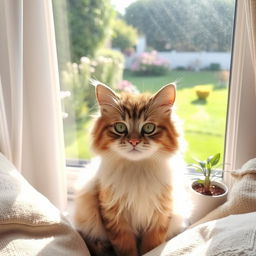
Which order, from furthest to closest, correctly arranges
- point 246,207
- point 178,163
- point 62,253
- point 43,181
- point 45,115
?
point 43,181, point 45,115, point 178,163, point 246,207, point 62,253

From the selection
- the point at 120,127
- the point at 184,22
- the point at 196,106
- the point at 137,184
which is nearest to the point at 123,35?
the point at 184,22

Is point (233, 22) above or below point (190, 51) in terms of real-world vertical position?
above

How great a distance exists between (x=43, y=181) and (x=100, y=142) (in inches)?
23.8

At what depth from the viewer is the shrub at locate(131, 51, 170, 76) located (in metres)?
1.52

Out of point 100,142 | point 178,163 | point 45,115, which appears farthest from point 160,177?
point 45,115

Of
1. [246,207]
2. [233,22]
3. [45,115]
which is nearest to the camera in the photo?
[246,207]

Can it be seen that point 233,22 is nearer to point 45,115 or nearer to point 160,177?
point 160,177

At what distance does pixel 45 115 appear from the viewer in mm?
1432

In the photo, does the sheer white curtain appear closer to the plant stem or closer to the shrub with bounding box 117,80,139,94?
the shrub with bounding box 117,80,139,94

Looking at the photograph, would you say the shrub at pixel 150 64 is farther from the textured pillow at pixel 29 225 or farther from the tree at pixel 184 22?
the textured pillow at pixel 29 225

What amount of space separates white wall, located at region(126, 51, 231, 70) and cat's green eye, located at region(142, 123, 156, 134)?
0.56 metres

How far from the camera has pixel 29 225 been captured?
954mm

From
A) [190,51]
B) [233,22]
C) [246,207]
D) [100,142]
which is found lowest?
[246,207]

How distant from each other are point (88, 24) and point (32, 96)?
0.46m
